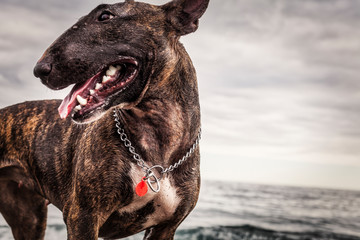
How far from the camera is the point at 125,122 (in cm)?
304

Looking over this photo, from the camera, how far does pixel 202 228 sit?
9266mm

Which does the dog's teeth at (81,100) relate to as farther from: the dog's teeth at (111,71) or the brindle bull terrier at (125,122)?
the dog's teeth at (111,71)

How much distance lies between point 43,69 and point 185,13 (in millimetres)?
1084

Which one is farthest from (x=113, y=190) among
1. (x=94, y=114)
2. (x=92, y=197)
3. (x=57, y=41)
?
(x=57, y=41)

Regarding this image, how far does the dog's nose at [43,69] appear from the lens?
247 cm

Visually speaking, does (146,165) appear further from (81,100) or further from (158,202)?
(81,100)

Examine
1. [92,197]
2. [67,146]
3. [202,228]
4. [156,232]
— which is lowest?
[202,228]

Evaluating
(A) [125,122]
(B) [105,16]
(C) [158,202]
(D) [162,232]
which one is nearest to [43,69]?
(B) [105,16]

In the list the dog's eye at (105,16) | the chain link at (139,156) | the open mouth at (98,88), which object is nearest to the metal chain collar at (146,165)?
the chain link at (139,156)

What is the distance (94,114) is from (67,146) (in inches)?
43.7

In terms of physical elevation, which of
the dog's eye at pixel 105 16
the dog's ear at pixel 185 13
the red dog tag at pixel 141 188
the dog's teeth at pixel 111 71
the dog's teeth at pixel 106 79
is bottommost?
the red dog tag at pixel 141 188

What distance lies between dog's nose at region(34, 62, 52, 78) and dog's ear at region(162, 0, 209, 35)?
93 cm

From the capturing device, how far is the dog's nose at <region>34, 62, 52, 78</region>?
2469 mm

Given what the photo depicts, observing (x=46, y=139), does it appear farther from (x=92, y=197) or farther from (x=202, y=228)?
(x=202, y=228)
